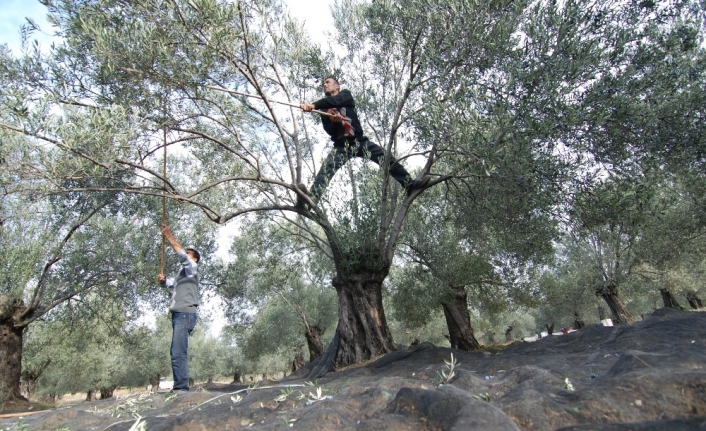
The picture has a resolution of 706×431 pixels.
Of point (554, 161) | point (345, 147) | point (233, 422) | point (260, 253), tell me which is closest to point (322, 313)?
point (260, 253)

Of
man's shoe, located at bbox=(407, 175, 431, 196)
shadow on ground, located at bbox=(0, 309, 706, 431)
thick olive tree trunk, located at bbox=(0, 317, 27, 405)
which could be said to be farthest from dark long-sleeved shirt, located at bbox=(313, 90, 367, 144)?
thick olive tree trunk, located at bbox=(0, 317, 27, 405)

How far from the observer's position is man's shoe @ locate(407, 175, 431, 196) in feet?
33.6

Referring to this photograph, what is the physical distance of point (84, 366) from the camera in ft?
110

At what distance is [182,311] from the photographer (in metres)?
7.46

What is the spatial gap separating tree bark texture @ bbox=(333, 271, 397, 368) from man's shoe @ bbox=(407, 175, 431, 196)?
8.03 feet

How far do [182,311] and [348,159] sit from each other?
5135 millimetres

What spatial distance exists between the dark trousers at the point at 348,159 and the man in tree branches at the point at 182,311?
3693 mm

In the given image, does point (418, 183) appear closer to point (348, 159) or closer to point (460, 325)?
point (348, 159)

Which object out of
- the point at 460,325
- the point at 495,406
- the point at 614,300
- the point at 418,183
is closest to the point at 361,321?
the point at 418,183

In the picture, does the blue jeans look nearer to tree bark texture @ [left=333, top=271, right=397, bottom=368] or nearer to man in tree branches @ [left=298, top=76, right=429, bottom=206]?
man in tree branches @ [left=298, top=76, right=429, bottom=206]

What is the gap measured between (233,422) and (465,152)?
513cm

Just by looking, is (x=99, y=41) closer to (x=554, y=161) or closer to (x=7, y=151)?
(x=7, y=151)

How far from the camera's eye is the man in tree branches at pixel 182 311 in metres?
7.15

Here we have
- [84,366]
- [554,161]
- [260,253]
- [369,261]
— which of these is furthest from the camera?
[84,366]
